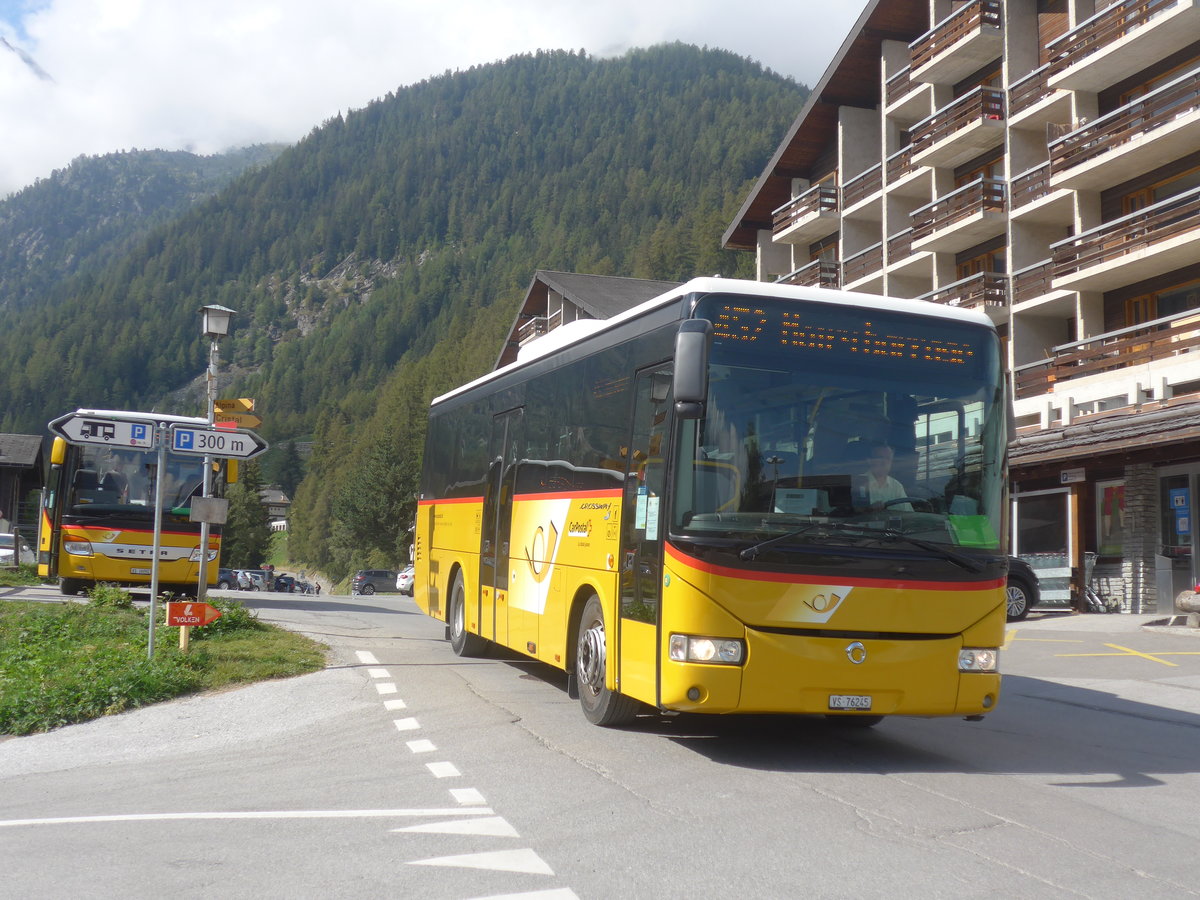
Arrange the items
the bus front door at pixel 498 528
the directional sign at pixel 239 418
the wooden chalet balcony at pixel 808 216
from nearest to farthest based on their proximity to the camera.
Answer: the bus front door at pixel 498 528 → the directional sign at pixel 239 418 → the wooden chalet balcony at pixel 808 216

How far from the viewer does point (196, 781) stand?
7.59m

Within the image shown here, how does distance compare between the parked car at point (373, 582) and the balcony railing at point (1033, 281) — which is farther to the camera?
the parked car at point (373, 582)

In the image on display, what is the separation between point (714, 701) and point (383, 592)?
68.4 m

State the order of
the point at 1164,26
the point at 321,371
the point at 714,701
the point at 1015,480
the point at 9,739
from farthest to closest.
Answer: the point at 321,371 → the point at 1015,480 → the point at 1164,26 → the point at 9,739 → the point at 714,701

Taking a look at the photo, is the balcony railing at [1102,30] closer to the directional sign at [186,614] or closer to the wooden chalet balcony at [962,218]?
the wooden chalet balcony at [962,218]

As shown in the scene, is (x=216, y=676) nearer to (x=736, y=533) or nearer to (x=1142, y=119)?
(x=736, y=533)

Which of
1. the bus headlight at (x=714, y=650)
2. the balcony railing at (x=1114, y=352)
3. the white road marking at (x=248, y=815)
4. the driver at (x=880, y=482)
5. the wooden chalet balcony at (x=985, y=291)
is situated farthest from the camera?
the wooden chalet balcony at (x=985, y=291)

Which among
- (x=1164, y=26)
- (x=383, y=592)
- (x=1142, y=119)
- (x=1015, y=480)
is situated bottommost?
(x=383, y=592)

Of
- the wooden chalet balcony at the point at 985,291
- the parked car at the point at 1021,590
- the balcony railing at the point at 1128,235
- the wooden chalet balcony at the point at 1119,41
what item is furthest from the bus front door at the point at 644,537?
the wooden chalet balcony at the point at 985,291

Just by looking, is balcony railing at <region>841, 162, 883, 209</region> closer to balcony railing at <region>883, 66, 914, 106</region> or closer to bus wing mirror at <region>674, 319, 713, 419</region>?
balcony railing at <region>883, 66, 914, 106</region>

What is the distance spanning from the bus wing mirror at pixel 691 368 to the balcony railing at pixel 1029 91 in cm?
2641

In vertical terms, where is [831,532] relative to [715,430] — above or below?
below

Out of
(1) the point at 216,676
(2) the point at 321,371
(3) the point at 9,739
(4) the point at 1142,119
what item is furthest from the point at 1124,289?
(2) the point at 321,371

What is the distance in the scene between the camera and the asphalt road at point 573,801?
5273 mm
